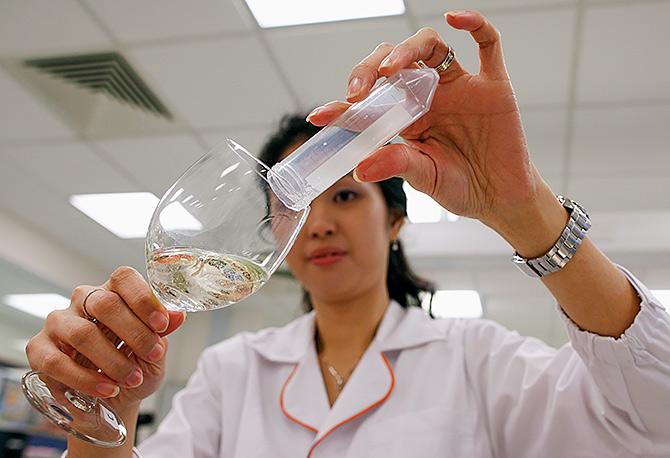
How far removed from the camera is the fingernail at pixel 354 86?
29.1 inches

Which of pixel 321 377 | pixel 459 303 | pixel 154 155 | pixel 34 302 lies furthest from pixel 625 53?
pixel 34 302

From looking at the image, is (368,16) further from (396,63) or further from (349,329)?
(396,63)

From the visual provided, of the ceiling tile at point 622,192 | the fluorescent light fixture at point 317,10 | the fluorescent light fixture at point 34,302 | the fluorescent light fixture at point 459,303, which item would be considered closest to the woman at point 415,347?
the fluorescent light fixture at point 317,10

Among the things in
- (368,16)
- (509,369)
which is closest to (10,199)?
(368,16)

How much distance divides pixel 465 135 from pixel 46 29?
2.60m

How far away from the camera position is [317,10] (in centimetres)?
256

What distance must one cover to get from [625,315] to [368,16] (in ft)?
6.55

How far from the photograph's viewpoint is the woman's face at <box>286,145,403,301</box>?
1292 millimetres

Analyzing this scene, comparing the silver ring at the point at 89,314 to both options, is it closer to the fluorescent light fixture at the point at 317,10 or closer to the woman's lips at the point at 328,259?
the woman's lips at the point at 328,259

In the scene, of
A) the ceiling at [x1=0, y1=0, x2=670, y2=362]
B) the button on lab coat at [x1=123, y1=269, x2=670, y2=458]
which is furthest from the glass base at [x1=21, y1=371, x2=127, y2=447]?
the ceiling at [x1=0, y1=0, x2=670, y2=362]

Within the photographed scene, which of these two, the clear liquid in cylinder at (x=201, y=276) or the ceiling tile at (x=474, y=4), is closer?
the clear liquid in cylinder at (x=201, y=276)

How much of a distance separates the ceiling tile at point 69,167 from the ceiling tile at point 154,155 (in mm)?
139

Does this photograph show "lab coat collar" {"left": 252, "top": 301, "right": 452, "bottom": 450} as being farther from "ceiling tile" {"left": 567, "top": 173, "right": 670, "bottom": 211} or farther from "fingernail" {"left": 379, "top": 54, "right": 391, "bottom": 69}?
"ceiling tile" {"left": 567, "top": 173, "right": 670, "bottom": 211}

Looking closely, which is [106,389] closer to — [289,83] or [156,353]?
[156,353]
